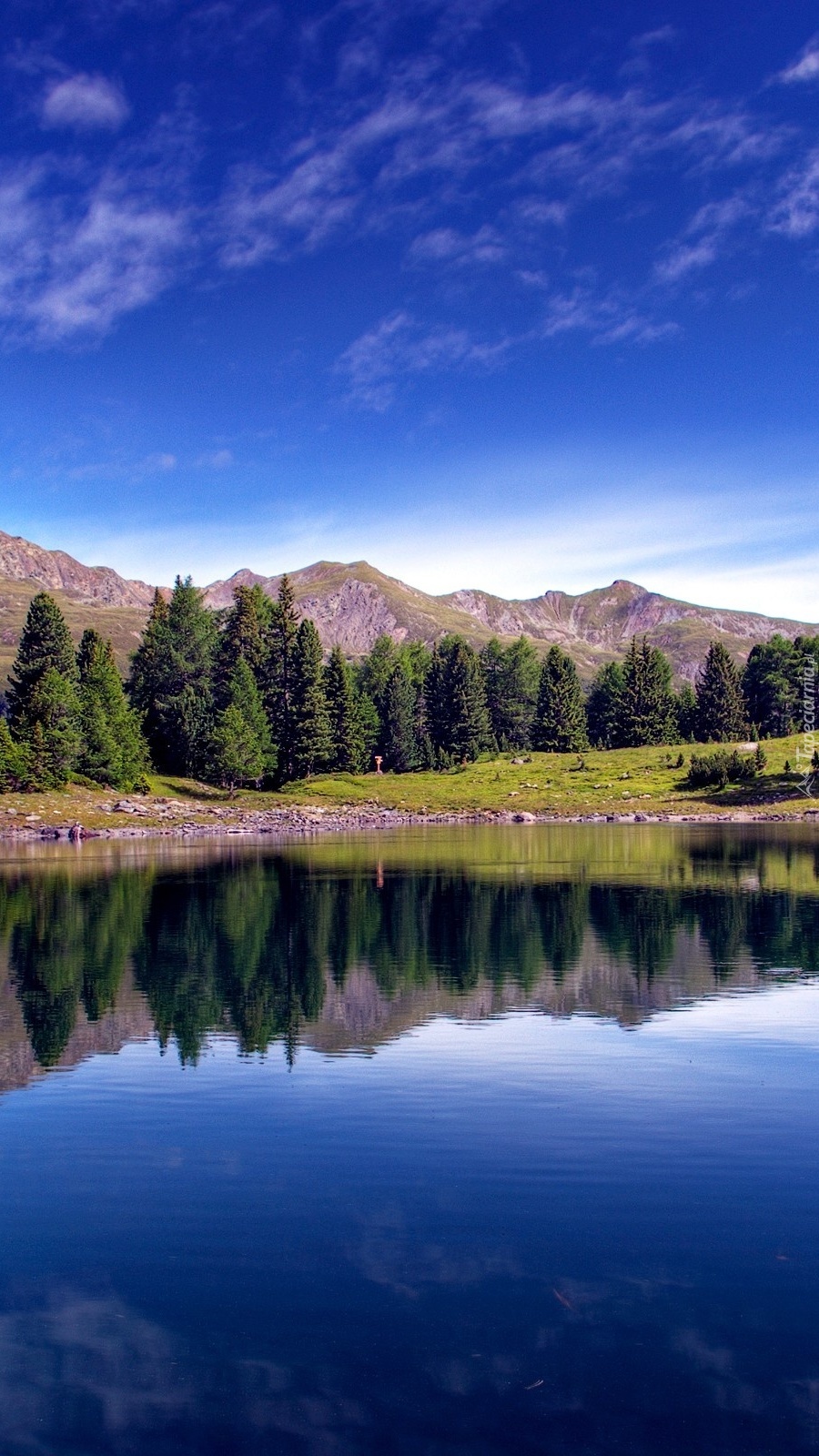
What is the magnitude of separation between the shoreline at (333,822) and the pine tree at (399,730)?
4223cm

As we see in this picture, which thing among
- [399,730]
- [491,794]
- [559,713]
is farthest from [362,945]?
[559,713]

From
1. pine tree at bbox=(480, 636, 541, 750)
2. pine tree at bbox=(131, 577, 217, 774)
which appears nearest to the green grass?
pine tree at bbox=(131, 577, 217, 774)

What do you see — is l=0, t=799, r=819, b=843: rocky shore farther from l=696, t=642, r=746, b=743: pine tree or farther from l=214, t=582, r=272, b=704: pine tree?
l=696, t=642, r=746, b=743: pine tree

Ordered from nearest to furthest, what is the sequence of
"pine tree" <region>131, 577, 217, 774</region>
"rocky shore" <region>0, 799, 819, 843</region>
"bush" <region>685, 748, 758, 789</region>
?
"rocky shore" <region>0, 799, 819, 843</region>
"bush" <region>685, 748, 758, 789</region>
"pine tree" <region>131, 577, 217, 774</region>

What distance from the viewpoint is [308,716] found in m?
131

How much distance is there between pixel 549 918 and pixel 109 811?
239 feet

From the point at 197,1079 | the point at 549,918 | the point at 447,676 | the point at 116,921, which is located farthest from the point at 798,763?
the point at 197,1079

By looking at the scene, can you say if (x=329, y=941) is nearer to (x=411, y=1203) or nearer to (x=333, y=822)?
(x=411, y=1203)

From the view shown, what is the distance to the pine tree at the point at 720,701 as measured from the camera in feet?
561

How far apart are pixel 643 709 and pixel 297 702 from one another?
198ft

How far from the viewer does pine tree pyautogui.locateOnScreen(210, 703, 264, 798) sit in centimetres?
11562

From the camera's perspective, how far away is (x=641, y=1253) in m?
11.3

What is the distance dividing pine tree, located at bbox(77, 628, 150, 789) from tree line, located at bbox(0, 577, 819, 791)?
0.65 ft

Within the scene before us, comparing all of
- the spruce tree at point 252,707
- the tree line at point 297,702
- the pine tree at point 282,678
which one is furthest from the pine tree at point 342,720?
the spruce tree at point 252,707
